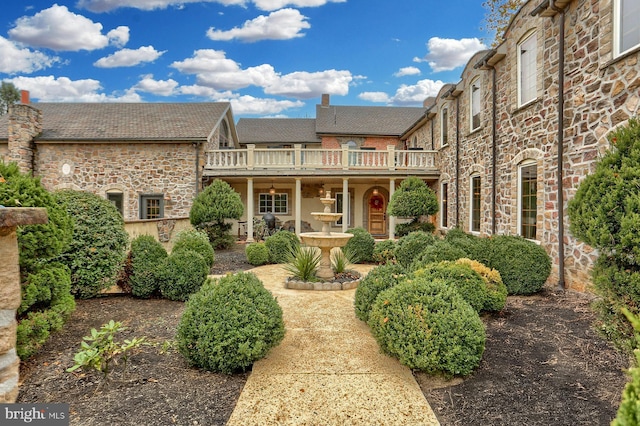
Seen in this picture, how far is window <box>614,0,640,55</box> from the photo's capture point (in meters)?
5.08

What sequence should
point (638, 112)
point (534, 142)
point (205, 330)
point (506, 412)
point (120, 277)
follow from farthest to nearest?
point (534, 142), point (120, 277), point (638, 112), point (205, 330), point (506, 412)

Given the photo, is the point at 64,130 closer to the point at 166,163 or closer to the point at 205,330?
the point at 166,163

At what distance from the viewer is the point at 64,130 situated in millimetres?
14570

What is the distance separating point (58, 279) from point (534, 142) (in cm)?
846

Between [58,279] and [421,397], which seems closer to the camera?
[421,397]

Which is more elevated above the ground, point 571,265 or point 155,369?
point 571,265

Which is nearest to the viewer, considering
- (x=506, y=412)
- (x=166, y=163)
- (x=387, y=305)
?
(x=506, y=412)

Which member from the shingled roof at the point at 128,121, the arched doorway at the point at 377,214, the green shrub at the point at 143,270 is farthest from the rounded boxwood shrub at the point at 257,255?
the arched doorway at the point at 377,214

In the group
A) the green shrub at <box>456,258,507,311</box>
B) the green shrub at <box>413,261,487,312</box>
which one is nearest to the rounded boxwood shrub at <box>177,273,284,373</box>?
the green shrub at <box>413,261,487,312</box>

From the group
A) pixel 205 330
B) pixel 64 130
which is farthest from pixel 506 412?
pixel 64 130

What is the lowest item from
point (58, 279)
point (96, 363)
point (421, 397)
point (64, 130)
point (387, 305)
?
point (421, 397)

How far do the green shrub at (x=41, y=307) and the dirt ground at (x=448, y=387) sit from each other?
0.79ft

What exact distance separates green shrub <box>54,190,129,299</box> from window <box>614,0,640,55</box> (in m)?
7.98

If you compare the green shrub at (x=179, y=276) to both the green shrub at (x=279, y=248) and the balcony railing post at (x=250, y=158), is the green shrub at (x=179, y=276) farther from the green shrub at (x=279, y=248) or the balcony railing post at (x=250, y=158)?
the balcony railing post at (x=250, y=158)
